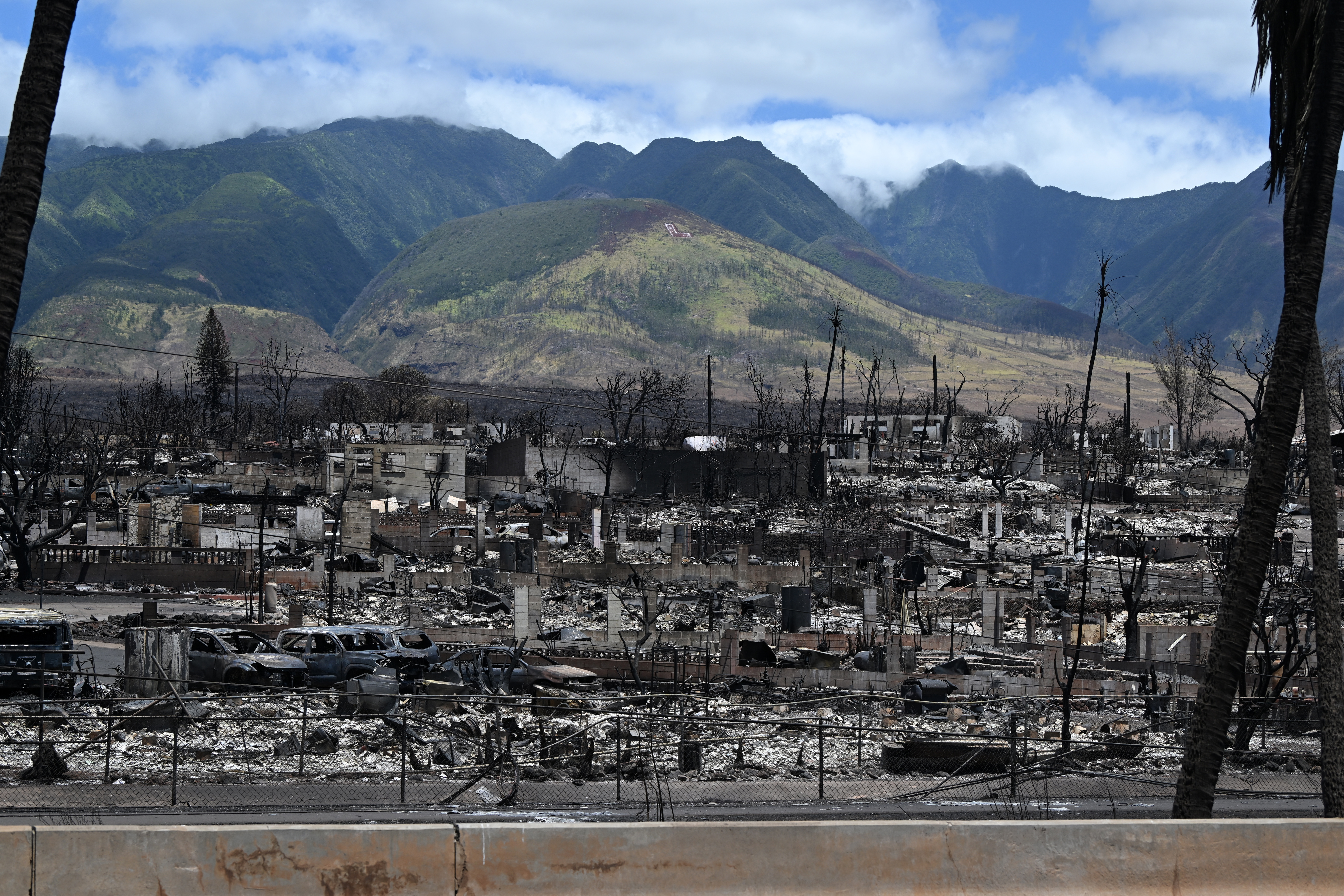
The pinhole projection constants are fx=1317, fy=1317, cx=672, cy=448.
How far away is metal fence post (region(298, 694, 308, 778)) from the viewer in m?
16.1

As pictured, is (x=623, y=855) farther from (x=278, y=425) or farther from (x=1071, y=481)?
(x=278, y=425)

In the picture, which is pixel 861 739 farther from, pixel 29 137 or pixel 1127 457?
pixel 1127 457

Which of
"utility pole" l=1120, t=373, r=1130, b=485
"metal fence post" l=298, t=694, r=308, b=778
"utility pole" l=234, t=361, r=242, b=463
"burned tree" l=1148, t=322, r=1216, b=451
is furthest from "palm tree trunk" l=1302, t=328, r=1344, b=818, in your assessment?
"burned tree" l=1148, t=322, r=1216, b=451

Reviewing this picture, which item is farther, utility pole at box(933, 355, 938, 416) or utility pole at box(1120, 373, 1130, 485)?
utility pole at box(933, 355, 938, 416)

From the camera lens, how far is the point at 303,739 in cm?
1605

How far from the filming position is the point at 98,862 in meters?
7.69

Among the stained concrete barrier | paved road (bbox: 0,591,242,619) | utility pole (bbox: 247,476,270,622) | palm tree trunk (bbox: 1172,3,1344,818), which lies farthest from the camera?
paved road (bbox: 0,591,242,619)

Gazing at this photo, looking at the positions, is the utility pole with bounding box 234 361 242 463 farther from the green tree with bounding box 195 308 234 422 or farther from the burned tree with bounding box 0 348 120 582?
the burned tree with bounding box 0 348 120 582

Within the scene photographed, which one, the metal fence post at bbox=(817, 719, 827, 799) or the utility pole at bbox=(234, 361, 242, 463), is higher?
the utility pole at bbox=(234, 361, 242, 463)

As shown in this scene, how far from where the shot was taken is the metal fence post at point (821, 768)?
15.4 m

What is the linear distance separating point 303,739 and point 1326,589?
1166 cm

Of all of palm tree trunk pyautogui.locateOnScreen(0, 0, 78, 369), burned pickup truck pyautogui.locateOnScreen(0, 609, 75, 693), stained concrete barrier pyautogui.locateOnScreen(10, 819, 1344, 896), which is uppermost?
palm tree trunk pyautogui.locateOnScreen(0, 0, 78, 369)

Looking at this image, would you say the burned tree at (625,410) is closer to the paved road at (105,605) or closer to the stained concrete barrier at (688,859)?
the paved road at (105,605)

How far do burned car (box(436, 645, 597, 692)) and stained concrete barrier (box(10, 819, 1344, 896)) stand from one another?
14.9 m
